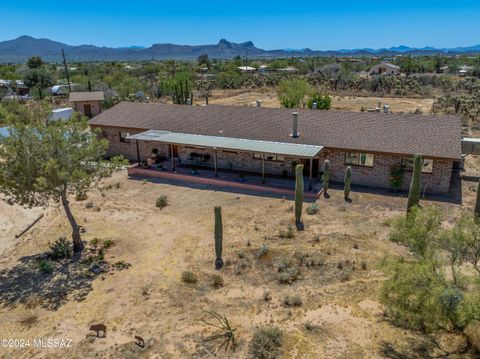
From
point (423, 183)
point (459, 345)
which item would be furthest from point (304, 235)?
point (423, 183)

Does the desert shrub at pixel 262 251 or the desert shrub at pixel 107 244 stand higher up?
the desert shrub at pixel 262 251

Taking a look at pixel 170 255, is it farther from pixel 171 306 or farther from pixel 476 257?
pixel 476 257

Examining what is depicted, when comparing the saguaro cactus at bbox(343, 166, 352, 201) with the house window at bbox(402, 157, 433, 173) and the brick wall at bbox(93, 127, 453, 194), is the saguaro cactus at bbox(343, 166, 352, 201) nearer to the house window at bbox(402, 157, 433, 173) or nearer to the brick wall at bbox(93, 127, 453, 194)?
the brick wall at bbox(93, 127, 453, 194)

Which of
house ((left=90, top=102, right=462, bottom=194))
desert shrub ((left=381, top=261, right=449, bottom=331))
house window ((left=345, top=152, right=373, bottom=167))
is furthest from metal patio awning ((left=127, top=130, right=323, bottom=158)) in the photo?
desert shrub ((left=381, top=261, right=449, bottom=331))

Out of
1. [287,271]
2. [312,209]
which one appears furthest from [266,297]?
[312,209]

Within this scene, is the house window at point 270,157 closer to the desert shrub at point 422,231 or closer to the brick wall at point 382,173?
the brick wall at point 382,173

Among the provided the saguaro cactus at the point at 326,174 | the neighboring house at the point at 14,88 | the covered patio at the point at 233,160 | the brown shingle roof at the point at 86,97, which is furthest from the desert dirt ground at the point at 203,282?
the neighboring house at the point at 14,88

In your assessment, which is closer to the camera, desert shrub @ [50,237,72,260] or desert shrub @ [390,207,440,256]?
desert shrub @ [390,207,440,256]
